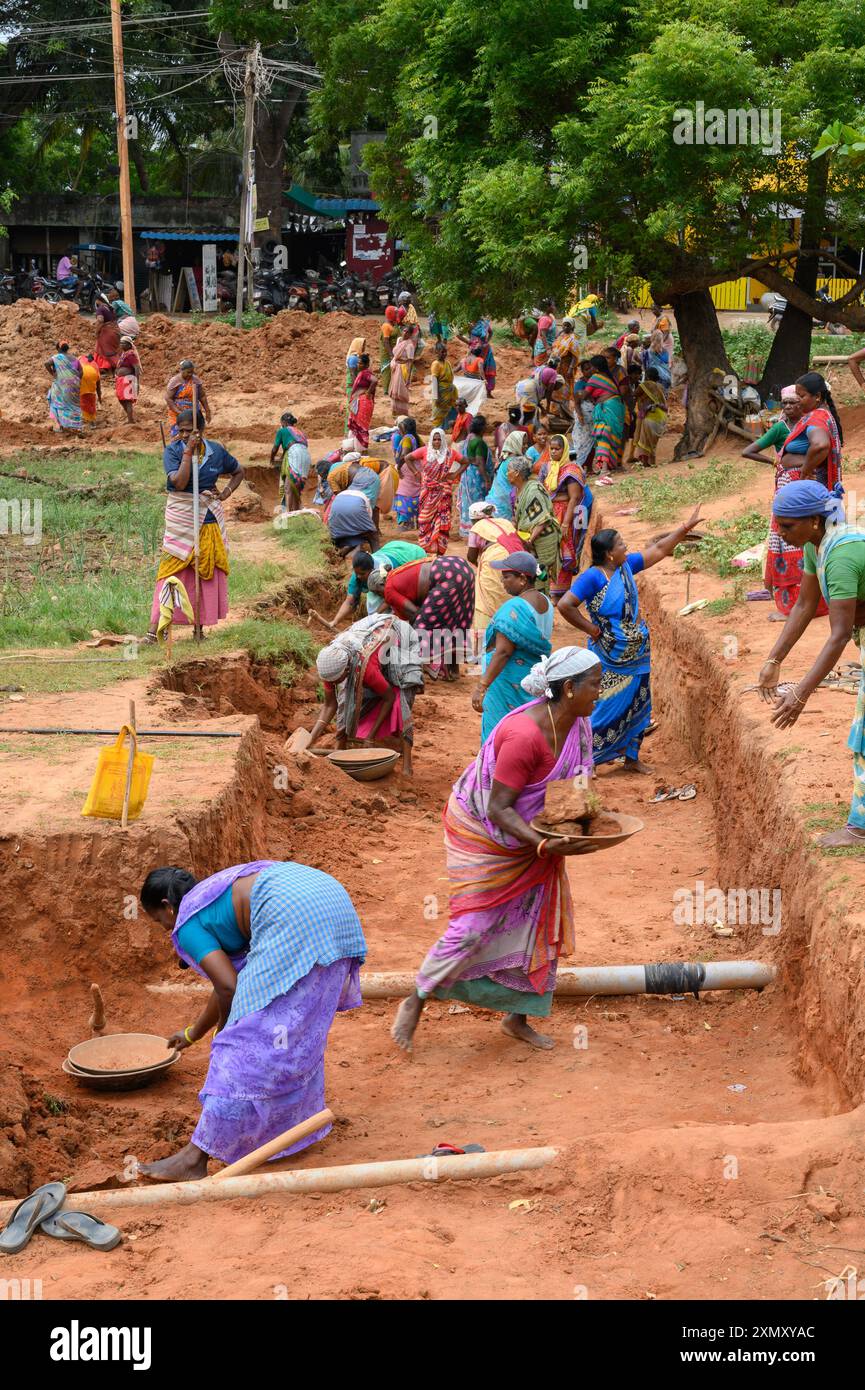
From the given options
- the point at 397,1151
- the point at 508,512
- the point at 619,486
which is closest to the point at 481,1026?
the point at 397,1151

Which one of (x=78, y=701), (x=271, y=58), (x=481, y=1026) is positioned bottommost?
(x=481, y=1026)

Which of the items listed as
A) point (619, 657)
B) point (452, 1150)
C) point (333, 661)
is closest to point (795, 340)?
point (619, 657)

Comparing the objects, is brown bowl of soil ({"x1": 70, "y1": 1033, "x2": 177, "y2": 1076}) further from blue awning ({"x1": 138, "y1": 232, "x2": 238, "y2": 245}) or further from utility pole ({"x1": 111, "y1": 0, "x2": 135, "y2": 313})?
blue awning ({"x1": 138, "y1": 232, "x2": 238, "y2": 245})

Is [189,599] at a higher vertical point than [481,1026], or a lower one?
higher

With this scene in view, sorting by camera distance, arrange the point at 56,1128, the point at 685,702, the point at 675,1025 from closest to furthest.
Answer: the point at 56,1128 → the point at 675,1025 → the point at 685,702

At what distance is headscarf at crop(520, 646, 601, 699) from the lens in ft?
19.0

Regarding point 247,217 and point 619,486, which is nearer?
point 619,486

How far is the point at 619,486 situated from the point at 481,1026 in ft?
38.8

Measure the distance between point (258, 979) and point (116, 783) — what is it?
96.1 inches

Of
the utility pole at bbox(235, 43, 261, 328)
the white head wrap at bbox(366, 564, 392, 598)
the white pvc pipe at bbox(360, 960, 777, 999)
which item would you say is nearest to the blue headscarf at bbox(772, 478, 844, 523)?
the white pvc pipe at bbox(360, 960, 777, 999)

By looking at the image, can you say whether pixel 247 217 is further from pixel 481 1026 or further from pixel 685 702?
pixel 481 1026

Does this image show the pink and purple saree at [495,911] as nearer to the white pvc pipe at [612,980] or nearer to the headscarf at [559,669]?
the headscarf at [559,669]

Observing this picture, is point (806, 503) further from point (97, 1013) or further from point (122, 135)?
point (122, 135)

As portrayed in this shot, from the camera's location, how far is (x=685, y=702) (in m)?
11.1
